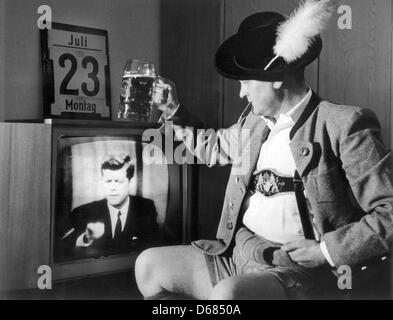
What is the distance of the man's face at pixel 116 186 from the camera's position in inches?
79.2

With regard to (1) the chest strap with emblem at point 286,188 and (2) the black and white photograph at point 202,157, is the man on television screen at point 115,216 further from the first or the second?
(1) the chest strap with emblem at point 286,188

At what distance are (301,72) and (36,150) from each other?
0.88 meters

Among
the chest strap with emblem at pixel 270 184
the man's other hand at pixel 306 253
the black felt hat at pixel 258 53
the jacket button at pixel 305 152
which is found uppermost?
the black felt hat at pixel 258 53

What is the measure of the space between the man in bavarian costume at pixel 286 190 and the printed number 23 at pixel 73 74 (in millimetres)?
466

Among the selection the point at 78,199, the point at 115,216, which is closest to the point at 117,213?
the point at 115,216

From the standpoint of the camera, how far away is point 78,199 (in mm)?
1961

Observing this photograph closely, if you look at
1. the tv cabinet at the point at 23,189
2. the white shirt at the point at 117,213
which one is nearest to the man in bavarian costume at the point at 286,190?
the white shirt at the point at 117,213

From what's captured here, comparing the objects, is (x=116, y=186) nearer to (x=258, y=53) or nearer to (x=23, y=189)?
(x=23, y=189)

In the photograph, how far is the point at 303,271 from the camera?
1922 mm

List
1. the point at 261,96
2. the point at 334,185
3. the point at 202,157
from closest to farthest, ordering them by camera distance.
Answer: the point at 334,185 → the point at 261,96 → the point at 202,157

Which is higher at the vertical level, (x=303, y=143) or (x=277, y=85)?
(x=277, y=85)

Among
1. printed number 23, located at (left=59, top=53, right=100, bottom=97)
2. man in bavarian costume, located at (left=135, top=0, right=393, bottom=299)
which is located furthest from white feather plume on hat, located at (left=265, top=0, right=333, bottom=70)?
printed number 23, located at (left=59, top=53, right=100, bottom=97)

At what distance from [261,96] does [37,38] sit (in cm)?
83
